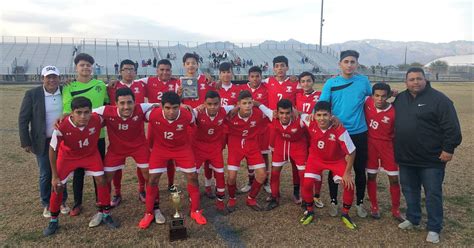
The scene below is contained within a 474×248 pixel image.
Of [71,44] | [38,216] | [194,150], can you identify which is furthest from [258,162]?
[71,44]

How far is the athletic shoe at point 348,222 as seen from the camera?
4590 mm

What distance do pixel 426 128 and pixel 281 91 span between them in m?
2.43

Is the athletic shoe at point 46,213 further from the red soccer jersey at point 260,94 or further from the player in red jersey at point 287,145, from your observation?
the red soccer jersey at point 260,94

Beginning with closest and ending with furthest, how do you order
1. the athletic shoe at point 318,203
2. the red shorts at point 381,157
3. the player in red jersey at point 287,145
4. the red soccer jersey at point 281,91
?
1. the red shorts at point 381,157
2. the player in red jersey at point 287,145
3. the athletic shoe at point 318,203
4. the red soccer jersey at point 281,91

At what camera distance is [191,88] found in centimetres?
558

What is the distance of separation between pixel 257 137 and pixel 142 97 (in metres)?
2.10

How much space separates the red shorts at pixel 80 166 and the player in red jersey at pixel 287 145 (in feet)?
8.16

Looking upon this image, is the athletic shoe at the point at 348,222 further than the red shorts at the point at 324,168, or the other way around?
the red shorts at the point at 324,168

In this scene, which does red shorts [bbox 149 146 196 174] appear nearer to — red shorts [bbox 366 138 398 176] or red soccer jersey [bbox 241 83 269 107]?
red soccer jersey [bbox 241 83 269 107]

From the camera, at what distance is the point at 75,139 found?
14.9ft

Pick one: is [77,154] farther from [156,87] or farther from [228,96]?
[228,96]

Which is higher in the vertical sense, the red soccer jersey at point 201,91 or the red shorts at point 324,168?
the red soccer jersey at point 201,91

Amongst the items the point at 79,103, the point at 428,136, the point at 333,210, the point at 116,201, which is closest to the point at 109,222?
the point at 116,201

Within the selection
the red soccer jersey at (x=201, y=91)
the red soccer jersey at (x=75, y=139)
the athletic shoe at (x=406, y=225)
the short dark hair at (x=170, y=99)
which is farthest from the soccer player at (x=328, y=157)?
the red soccer jersey at (x=75, y=139)
